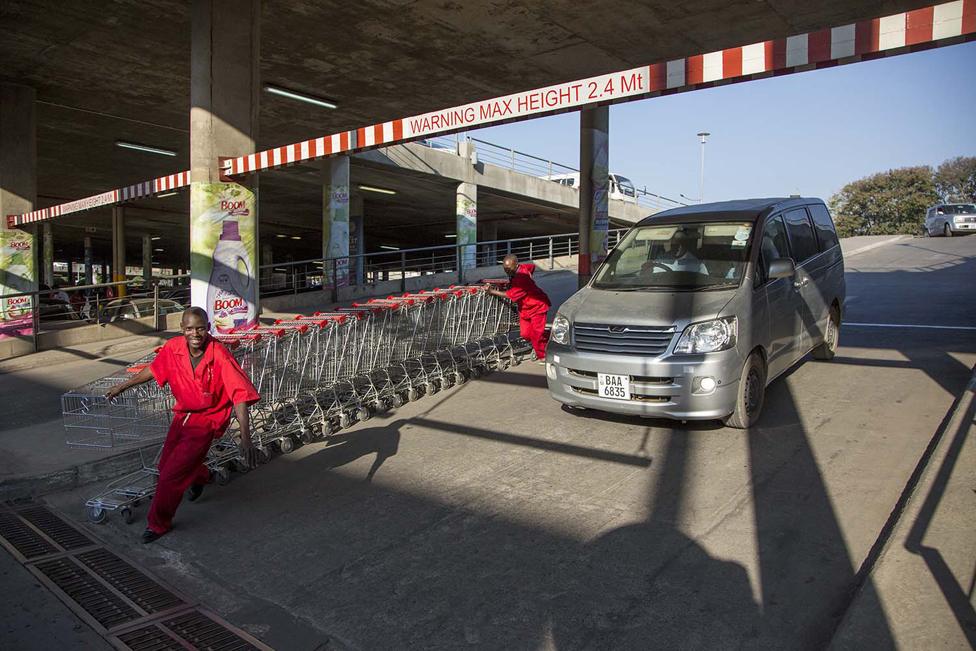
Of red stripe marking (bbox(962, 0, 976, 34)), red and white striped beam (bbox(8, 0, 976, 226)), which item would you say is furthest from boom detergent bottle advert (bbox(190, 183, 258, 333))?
red stripe marking (bbox(962, 0, 976, 34))

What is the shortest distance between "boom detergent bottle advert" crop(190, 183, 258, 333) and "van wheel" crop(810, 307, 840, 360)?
774 centimetres

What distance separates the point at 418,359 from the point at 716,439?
12.0 feet

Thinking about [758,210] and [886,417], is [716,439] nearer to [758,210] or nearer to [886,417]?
[886,417]

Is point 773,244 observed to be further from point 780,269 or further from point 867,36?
point 867,36

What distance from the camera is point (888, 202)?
5856 cm

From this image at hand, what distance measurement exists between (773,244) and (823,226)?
1737 millimetres

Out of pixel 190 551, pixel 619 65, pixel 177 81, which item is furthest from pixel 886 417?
pixel 177 81

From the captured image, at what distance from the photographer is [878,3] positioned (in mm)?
11688

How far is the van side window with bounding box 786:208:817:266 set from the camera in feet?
24.1

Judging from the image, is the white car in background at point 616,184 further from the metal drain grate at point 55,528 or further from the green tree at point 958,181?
the green tree at point 958,181

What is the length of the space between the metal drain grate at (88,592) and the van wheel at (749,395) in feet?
15.7

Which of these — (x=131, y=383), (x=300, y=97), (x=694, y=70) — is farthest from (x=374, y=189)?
(x=131, y=383)

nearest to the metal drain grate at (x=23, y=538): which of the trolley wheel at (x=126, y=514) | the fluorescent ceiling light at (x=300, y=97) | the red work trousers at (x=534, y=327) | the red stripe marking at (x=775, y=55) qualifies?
the trolley wheel at (x=126, y=514)

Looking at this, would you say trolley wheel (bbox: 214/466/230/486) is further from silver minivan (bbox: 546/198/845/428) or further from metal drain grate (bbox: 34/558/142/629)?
silver minivan (bbox: 546/198/845/428)
